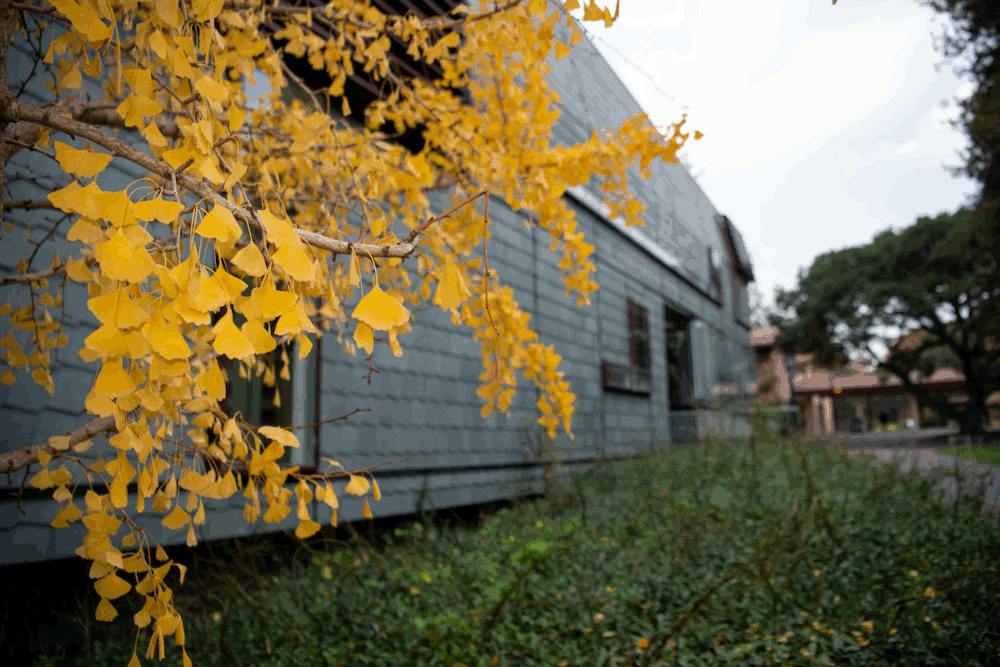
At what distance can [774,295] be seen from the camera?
2561 cm

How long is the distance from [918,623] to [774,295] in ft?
83.3

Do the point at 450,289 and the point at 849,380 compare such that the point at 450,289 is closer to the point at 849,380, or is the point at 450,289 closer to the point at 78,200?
the point at 78,200

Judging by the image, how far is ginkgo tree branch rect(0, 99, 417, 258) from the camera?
103 centimetres

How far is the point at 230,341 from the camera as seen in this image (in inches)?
30.6

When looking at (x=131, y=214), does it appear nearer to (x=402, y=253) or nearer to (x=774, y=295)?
(x=402, y=253)

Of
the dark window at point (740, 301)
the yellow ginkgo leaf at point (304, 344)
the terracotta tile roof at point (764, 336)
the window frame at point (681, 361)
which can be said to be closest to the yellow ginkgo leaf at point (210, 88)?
the yellow ginkgo leaf at point (304, 344)

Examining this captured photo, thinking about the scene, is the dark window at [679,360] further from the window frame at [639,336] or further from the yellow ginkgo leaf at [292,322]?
the yellow ginkgo leaf at [292,322]

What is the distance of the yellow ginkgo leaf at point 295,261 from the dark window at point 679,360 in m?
10.3

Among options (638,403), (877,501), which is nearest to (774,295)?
(638,403)

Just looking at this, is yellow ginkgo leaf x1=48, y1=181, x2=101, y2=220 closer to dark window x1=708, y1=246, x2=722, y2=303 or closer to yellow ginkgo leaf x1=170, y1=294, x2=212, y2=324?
yellow ginkgo leaf x1=170, y1=294, x2=212, y2=324

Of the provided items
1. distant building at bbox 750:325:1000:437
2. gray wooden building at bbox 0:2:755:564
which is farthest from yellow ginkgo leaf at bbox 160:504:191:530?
distant building at bbox 750:325:1000:437

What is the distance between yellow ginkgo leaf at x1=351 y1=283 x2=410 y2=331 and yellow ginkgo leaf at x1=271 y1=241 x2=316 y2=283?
0.09 metres

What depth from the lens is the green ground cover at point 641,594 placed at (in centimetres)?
250

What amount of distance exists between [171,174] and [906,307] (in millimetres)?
23099
